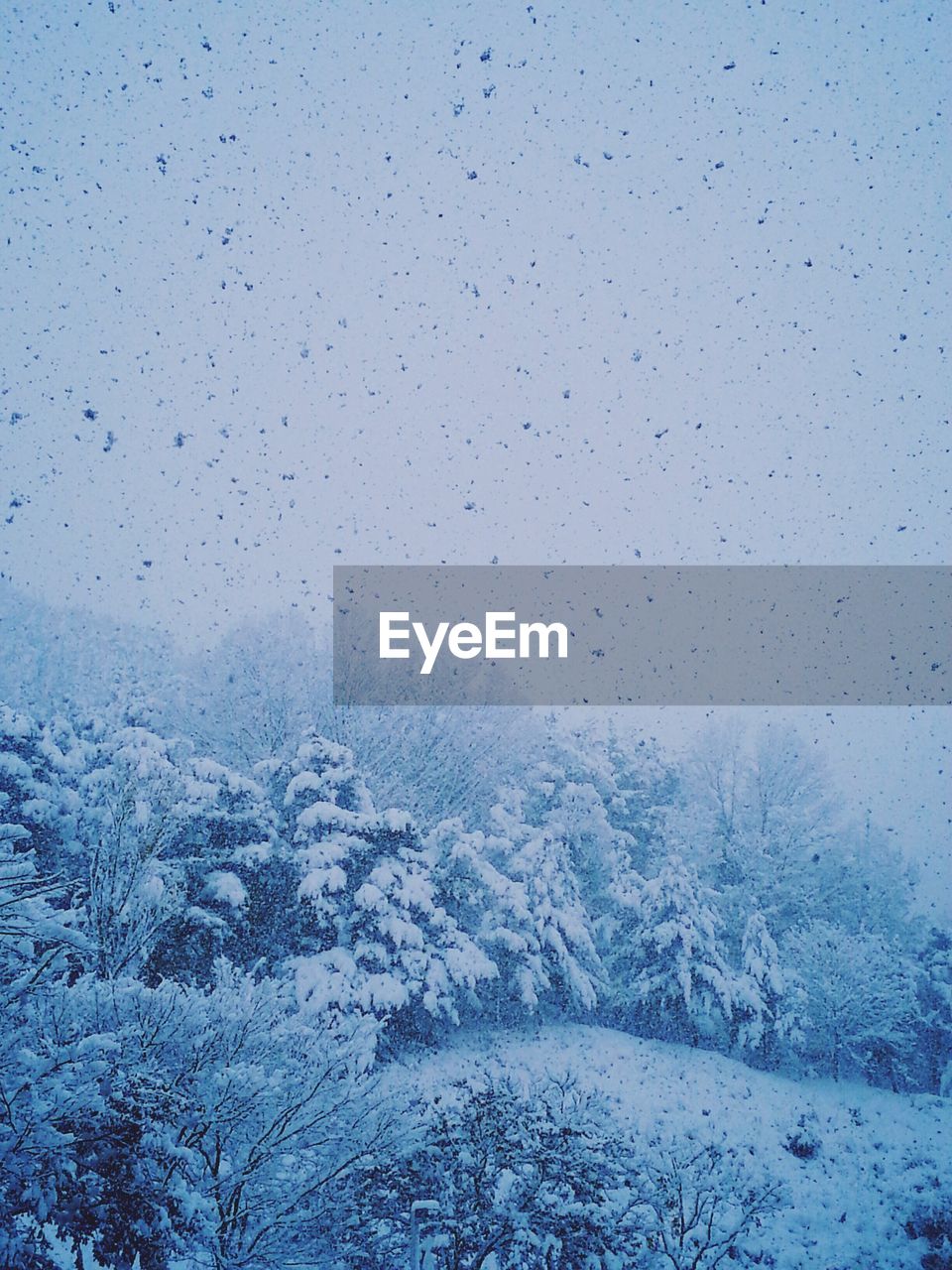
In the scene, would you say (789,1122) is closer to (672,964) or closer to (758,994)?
(758,994)

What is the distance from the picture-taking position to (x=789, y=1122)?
43.8 feet

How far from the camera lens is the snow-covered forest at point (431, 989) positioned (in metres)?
4.50

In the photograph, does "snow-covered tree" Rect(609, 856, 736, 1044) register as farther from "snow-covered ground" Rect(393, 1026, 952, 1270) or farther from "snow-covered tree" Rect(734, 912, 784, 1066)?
"snow-covered ground" Rect(393, 1026, 952, 1270)

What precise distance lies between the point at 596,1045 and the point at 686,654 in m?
12.3

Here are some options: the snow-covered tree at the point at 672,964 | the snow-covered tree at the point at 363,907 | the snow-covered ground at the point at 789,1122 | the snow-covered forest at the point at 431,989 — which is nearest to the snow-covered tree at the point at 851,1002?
the snow-covered forest at the point at 431,989

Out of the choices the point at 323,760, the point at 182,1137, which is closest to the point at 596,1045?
the point at 323,760

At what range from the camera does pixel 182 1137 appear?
4500 mm

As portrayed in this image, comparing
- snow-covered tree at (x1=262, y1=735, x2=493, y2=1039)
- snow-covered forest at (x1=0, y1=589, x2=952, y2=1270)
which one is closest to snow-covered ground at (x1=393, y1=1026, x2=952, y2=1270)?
snow-covered forest at (x1=0, y1=589, x2=952, y2=1270)

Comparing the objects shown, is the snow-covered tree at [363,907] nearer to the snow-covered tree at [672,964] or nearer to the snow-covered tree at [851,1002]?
the snow-covered tree at [672,964]

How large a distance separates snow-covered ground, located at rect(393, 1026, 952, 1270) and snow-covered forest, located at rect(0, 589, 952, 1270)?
0.09 m

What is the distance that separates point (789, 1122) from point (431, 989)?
302 inches

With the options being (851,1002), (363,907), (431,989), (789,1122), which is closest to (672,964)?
(789,1122)

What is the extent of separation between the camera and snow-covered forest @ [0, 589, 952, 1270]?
4.50 meters

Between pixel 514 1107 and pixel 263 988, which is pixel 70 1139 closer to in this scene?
pixel 263 988
